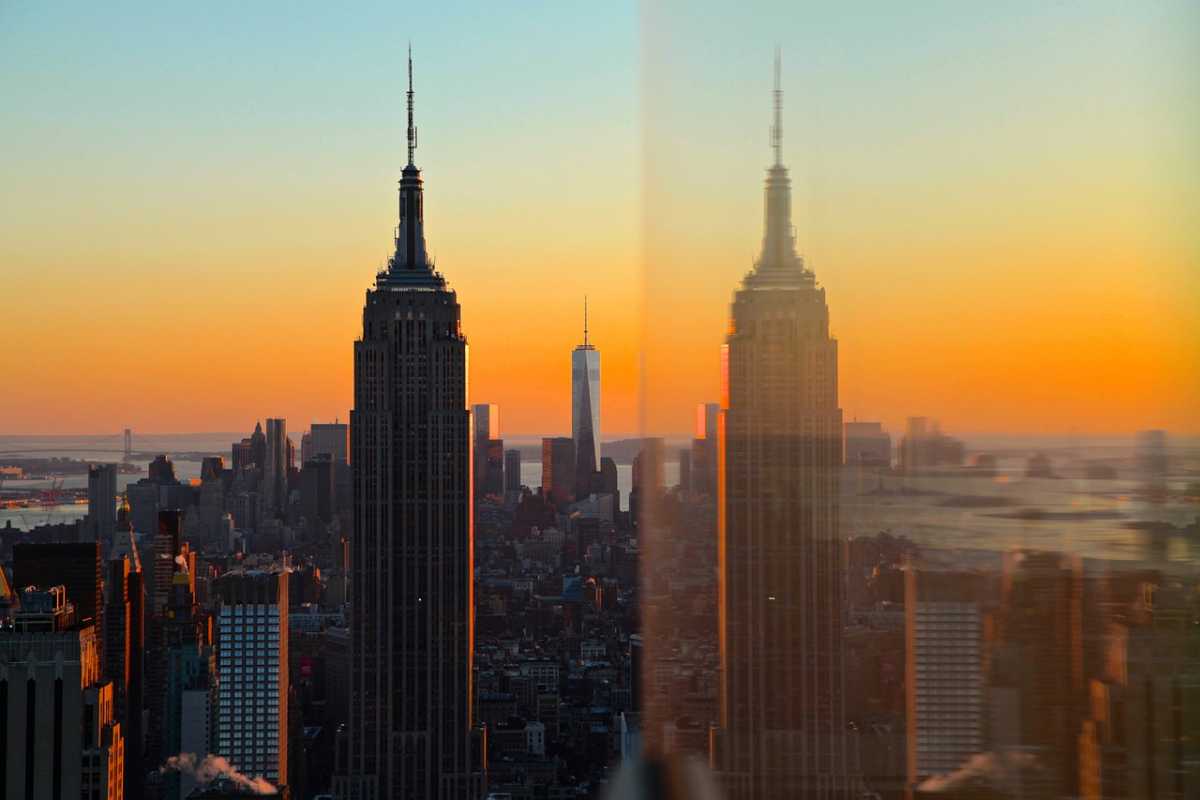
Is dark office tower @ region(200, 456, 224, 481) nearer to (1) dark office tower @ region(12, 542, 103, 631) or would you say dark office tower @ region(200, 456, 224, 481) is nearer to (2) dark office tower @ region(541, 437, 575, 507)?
(1) dark office tower @ region(12, 542, 103, 631)

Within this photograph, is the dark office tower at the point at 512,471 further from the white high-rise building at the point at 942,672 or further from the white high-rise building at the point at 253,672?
the white high-rise building at the point at 942,672

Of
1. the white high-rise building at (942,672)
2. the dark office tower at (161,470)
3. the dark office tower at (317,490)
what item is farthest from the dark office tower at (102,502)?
the white high-rise building at (942,672)

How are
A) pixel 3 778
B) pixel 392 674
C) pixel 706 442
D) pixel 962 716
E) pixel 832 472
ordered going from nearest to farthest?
pixel 962 716
pixel 832 472
pixel 706 442
pixel 3 778
pixel 392 674

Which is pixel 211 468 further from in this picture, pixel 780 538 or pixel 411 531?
pixel 780 538

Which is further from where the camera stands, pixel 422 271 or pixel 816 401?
pixel 422 271

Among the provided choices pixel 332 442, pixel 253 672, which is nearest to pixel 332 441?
pixel 332 442

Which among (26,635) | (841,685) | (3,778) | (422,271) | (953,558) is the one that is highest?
(422,271)

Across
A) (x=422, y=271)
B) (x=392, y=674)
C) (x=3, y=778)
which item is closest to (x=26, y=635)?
(x=3, y=778)

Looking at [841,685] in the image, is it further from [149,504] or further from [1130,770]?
[149,504]
